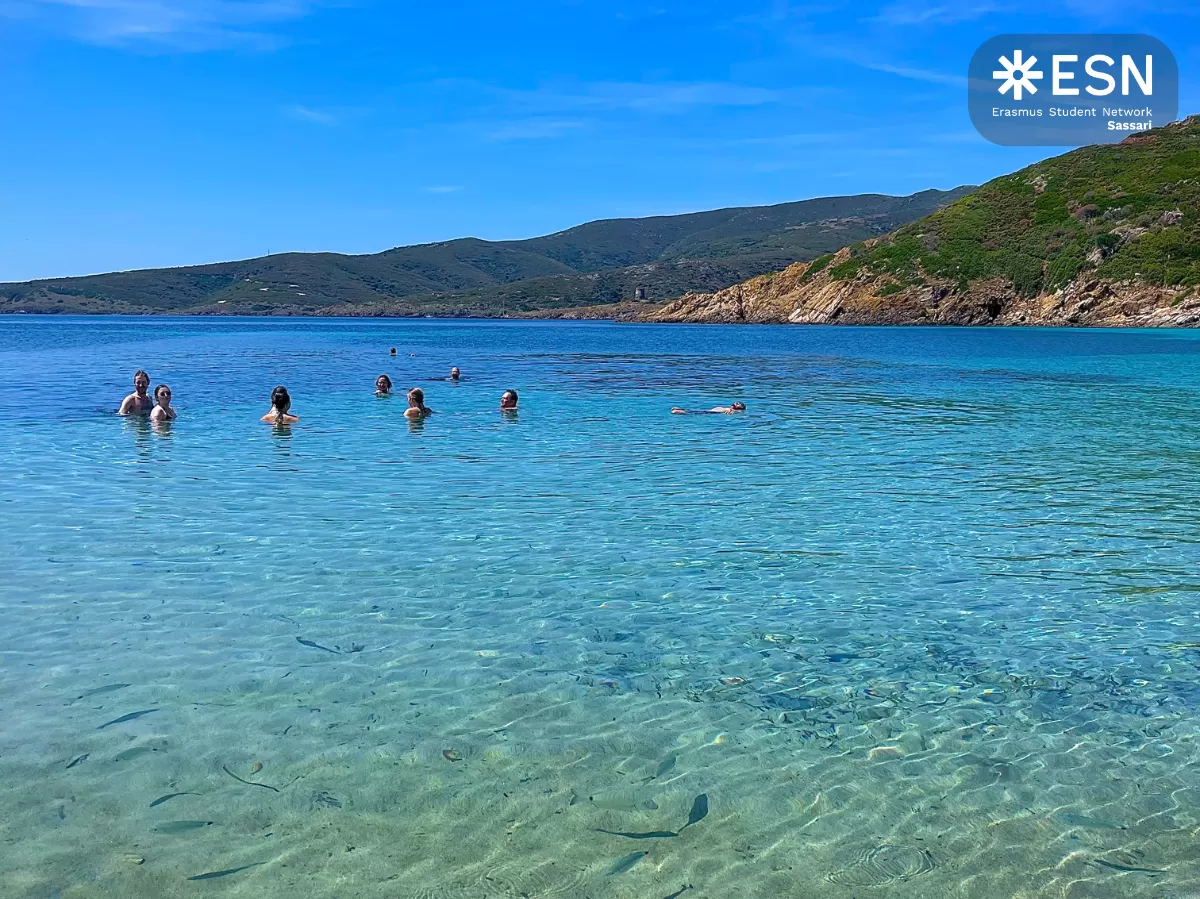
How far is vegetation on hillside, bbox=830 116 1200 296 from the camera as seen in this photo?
103 metres

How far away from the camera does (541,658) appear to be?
23.8 feet

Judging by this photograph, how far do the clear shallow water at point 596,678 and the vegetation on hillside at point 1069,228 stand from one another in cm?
10116

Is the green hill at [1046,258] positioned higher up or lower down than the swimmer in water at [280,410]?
higher up

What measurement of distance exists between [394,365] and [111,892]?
48.3 m

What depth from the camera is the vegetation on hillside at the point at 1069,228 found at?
337ft

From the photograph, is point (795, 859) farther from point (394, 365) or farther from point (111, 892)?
point (394, 365)

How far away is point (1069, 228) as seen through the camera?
374 feet

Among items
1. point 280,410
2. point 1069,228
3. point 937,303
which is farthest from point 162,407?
point 1069,228

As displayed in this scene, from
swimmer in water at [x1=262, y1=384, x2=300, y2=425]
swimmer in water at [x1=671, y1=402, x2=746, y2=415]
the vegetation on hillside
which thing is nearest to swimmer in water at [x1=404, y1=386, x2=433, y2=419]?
swimmer in water at [x1=262, y1=384, x2=300, y2=425]

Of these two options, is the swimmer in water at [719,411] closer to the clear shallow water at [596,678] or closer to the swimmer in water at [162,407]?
the clear shallow water at [596,678]

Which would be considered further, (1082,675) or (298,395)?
(298,395)

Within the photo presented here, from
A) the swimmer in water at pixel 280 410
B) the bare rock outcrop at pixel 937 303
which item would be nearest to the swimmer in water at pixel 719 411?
the swimmer in water at pixel 280 410

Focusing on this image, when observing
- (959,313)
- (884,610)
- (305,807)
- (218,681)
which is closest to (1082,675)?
(884,610)

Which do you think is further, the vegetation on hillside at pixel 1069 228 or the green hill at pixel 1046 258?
the vegetation on hillside at pixel 1069 228
